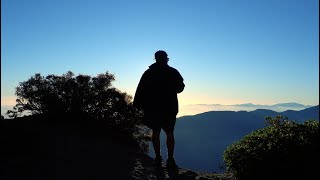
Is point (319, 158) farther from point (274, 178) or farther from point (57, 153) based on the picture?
point (57, 153)

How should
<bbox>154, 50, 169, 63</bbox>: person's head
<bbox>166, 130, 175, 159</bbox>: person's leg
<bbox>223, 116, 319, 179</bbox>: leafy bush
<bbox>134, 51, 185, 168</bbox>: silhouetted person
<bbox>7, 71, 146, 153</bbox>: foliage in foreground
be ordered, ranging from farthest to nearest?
1. <bbox>7, 71, 146, 153</bbox>: foliage in foreground
2. <bbox>154, 50, 169, 63</bbox>: person's head
3. <bbox>134, 51, 185, 168</bbox>: silhouetted person
4. <bbox>166, 130, 175, 159</bbox>: person's leg
5. <bbox>223, 116, 319, 179</bbox>: leafy bush

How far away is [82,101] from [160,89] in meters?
8.81

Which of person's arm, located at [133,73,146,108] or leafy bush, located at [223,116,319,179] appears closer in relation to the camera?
leafy bush, located at [223,116,319,179]

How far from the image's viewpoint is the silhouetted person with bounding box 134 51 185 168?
8922 mm

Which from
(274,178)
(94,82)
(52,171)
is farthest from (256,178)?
(94,82)

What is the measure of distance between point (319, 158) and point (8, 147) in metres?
6.78

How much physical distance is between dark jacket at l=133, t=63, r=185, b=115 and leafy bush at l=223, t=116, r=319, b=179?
1.61 metres

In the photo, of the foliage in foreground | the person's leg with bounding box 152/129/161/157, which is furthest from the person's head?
the foliage in foreground

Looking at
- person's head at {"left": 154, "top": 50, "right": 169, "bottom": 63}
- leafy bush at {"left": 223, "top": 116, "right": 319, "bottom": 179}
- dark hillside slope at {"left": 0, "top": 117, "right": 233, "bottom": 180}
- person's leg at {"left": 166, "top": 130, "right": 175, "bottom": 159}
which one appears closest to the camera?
leafy bush at {"left": 223, "top": 116, "right": 319, "bottom": 179}

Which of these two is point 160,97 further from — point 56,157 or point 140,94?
point 56,157

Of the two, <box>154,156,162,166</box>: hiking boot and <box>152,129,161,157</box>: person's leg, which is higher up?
<box>152,129,161,157</box>: person's leg

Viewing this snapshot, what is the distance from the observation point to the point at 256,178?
718cm

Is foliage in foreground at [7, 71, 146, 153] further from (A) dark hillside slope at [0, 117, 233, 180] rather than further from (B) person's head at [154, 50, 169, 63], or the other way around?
(B) person's head at [154, 50, 169, 63]

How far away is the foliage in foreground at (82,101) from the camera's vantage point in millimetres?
16719
